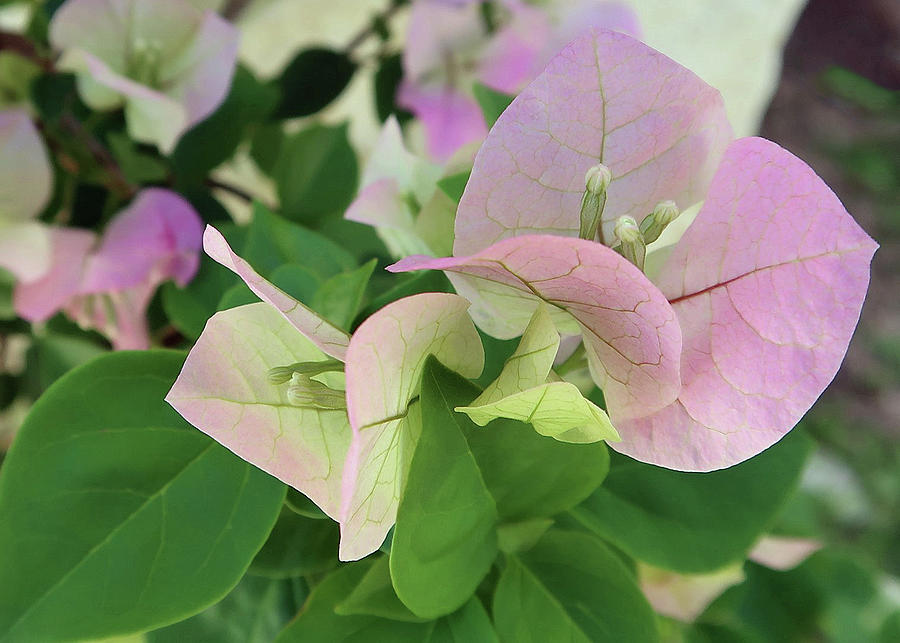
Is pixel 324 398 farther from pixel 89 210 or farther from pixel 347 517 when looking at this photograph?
pixel 89 210

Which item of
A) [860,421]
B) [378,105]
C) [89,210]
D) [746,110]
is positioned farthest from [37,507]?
[860,421]

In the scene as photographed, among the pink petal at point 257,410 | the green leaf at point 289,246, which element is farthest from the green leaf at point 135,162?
the pink petal at point 257,410

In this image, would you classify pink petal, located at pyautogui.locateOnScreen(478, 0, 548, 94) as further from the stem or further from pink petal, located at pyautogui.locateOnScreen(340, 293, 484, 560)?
pink petal, located at pyautogui.locateOnScreen(340, 293, 484, 560)

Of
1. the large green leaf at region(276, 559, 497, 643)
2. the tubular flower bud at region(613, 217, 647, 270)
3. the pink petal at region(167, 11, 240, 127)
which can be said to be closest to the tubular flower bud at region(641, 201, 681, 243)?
the tubular flower bud at region(613, 217, 647, 270)

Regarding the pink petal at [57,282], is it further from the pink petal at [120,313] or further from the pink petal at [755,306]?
the pink petal at [755,306]

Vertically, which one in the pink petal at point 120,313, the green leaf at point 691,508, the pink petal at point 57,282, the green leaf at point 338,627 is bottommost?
the pink petal at point 120,313

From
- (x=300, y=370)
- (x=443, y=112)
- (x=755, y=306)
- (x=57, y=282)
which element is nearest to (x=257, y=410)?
(x=300, y=370)
